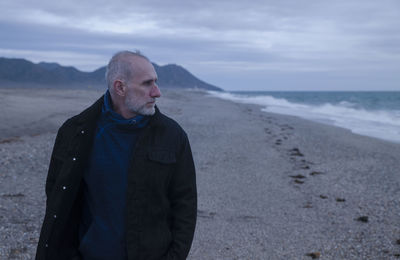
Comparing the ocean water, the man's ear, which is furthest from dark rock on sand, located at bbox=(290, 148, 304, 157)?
the man's ear

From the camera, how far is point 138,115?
7.69ft

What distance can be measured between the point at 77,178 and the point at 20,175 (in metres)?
→ 5.65

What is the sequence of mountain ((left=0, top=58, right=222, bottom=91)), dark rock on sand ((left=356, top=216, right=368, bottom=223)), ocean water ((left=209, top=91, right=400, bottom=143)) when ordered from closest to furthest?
dark rock on sand ((left=356, top=216, right=368, bottom=223)), ocean water ((left=209, top=91, right=400, bottom=143)), mountain ((left=0, top=58, right=222, bottom=91))

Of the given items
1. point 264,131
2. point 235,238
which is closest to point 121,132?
point 235,238

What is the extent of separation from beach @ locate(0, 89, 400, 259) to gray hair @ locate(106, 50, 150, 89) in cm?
267

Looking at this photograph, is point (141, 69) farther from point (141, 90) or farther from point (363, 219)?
point (363, 219)

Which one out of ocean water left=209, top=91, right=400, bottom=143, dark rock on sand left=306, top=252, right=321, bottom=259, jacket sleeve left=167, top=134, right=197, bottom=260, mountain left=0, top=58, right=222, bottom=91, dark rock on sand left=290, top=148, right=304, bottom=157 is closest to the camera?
jacket sleeve left=167, top=134, right=197, bottom=260

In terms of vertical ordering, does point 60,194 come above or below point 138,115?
below

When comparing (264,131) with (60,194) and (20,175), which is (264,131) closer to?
(20,175)

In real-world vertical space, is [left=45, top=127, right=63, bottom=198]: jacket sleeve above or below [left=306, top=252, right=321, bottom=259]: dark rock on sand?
above

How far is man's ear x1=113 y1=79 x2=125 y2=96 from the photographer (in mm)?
2326

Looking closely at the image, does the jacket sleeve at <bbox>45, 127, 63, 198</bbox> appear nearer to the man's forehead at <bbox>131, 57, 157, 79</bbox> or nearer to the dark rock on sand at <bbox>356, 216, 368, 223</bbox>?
the man's forehead at <bbox>131, 57, 157, 79</bbox>

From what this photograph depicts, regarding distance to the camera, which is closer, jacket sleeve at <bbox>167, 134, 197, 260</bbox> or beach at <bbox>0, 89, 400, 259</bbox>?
jacket sleeve at <bbox>167, 134, 197, 260</bbox>

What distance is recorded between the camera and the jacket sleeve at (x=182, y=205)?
7.77 ft
